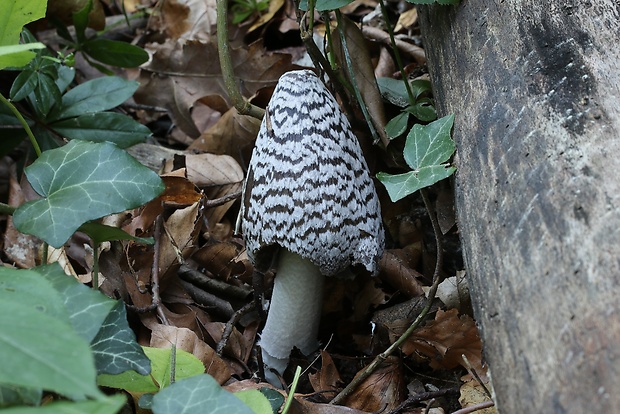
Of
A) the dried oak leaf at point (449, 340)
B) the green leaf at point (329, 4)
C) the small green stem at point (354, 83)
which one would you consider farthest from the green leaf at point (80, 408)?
the small green stem at point (354, 83)

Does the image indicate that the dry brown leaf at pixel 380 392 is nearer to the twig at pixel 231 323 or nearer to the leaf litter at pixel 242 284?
the leaf litter at pixel 242 284

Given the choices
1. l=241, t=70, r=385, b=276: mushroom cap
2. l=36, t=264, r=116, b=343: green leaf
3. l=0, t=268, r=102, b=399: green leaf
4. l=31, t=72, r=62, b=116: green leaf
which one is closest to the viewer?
l=0, t=268, r=102, b=399: green leaf

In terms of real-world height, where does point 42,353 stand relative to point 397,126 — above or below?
above

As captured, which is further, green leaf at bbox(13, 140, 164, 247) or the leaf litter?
the leaf litter

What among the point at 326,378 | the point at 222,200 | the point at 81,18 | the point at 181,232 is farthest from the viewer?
Result: the point at 81,18

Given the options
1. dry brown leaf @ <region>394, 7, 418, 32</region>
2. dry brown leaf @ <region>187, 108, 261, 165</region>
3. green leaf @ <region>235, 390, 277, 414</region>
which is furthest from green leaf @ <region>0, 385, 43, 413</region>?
dry brown leaf @ <region>394, 7, 418, 32</region>

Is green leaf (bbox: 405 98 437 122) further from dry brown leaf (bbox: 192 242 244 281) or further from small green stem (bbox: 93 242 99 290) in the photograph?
small green stem (bbox: 93 242 99 290)

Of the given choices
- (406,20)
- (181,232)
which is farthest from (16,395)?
(406,20)

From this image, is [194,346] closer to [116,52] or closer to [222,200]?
[222,200]
